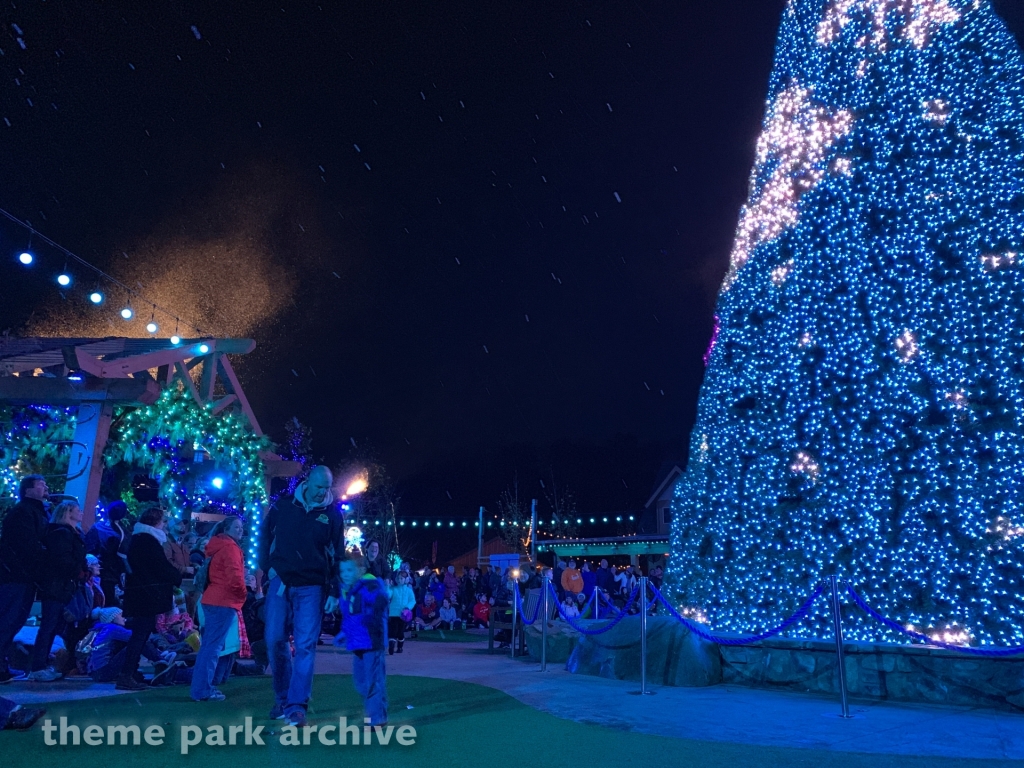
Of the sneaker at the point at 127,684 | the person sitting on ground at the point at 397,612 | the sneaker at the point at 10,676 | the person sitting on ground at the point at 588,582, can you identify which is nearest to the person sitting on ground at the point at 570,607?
the person sitting on ground at the point at 588,582

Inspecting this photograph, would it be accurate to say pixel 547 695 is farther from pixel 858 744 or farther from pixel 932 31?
pixel 932 31

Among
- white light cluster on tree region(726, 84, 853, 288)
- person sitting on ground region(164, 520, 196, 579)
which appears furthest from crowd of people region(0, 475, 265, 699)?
white light cluster on tree region(726, 84, 853, 288)

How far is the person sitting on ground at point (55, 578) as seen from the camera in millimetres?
7207

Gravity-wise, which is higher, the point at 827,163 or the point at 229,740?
the point at 827,163

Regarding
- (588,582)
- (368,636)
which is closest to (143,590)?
(368,636)

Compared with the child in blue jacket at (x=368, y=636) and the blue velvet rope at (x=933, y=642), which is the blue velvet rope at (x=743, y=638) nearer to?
the blue velvet rope at (x=933, y=642)

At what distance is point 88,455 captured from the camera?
10922 mm

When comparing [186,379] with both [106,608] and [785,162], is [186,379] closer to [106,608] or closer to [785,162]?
[106,608]

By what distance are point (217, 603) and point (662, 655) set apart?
4659 millimetres

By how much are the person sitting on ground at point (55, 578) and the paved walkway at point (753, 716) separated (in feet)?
1.10

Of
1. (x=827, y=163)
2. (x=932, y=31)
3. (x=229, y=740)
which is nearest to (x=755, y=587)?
(x=827, y=163)

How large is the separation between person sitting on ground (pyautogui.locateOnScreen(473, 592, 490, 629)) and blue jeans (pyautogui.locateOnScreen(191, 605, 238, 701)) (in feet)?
47.9

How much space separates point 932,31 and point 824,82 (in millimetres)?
1208

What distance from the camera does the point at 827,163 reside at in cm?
878
